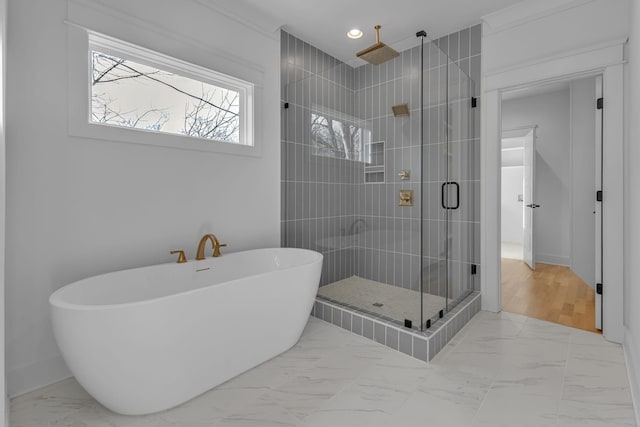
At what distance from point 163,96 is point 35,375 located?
190cm

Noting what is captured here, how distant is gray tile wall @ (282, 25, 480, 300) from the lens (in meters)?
2.46

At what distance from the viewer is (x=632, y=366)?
5.81ft

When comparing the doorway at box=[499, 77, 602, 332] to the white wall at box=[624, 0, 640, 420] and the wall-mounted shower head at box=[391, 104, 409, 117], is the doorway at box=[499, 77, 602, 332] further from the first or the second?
the wall-mounted shower head at box=[391, 104, 409, 117]

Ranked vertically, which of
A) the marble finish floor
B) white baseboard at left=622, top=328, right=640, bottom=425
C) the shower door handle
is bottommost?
the marble finish floor

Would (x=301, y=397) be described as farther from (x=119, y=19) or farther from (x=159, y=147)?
(x=119, y=19)

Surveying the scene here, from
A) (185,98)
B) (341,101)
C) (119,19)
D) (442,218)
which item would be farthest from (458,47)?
(119,19)

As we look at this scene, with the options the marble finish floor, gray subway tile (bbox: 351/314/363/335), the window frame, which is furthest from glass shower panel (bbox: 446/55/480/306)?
the window frame

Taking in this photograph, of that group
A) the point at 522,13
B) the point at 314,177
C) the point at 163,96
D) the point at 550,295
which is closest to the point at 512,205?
the point at 550,295

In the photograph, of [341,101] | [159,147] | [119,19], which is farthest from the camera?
[341,101]

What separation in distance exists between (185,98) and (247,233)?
1.19 m

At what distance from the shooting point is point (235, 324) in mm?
1687

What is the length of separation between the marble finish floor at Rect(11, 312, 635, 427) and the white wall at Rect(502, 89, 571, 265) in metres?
2.89

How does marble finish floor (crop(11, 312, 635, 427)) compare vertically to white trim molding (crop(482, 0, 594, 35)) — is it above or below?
below

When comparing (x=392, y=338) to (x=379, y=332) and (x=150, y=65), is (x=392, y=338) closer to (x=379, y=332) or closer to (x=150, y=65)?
(x=379, y=332)
